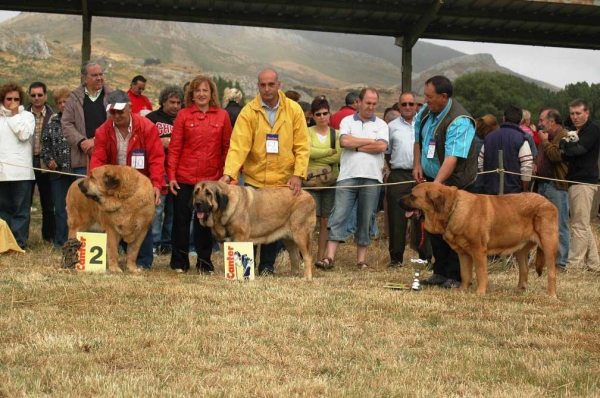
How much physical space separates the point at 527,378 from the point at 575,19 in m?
10.0

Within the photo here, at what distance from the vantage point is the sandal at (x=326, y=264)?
392 inches

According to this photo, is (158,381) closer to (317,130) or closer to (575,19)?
(317,130)

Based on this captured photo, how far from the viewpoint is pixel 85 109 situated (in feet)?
33.2

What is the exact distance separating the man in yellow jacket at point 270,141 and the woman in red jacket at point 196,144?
1.06ft

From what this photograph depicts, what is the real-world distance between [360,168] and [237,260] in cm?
253

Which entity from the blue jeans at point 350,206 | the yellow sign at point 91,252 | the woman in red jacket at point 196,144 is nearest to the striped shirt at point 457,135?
the blue jeans at point 350,206

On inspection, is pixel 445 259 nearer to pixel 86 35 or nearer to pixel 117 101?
pixel 117 101

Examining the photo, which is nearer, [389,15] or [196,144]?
[196,144]

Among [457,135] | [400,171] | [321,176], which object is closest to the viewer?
Result: [457,135]

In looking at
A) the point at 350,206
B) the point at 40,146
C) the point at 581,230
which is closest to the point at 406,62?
the point at 350,206

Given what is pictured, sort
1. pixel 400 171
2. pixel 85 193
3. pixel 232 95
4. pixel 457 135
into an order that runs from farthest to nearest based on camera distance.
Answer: pixel 232 95
pixel 400 171
pixel 85 193
pixel 457 135

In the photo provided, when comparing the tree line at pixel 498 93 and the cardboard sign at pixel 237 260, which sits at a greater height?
the tree line at pixel 498 93

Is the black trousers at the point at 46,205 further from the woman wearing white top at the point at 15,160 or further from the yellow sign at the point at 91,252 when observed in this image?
the yellow sign at the point at 91,252

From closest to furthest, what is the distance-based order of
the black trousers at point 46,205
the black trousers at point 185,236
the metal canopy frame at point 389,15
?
the black trousers at point 185,236
the black trousers at point 46,205
the metal canopy frame at point 389,15
